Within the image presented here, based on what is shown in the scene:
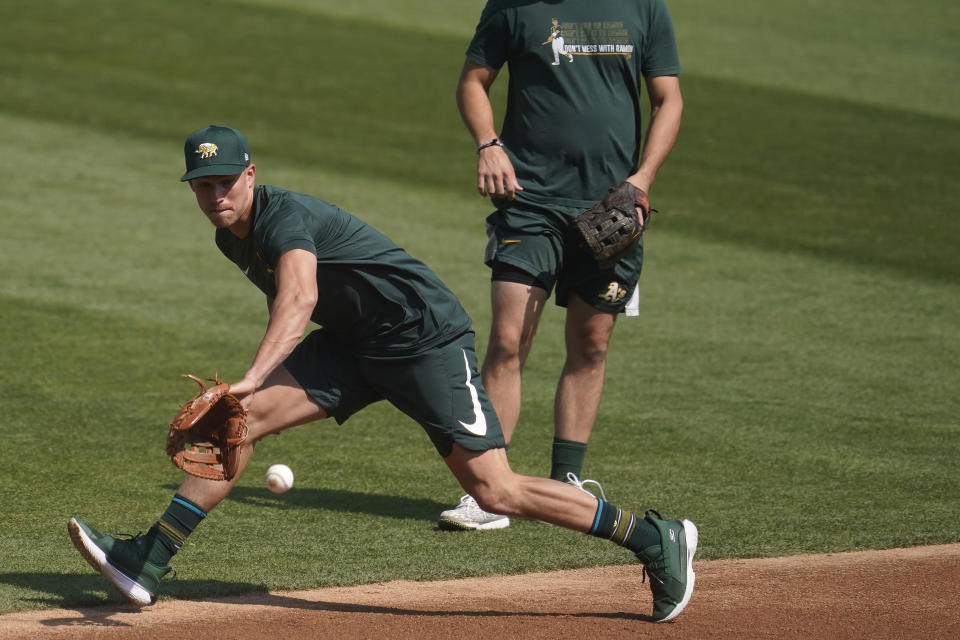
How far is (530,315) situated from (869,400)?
10.0ft

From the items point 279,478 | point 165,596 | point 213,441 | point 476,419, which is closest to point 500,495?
point 476,419

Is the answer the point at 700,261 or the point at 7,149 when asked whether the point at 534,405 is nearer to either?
the point at 700,261

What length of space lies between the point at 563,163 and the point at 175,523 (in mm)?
2501

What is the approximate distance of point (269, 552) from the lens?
5.98m

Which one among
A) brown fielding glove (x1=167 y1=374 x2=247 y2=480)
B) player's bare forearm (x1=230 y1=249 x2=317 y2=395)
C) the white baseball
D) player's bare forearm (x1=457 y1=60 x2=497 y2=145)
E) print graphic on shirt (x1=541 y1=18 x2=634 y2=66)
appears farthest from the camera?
player's bare forearm (x1=457 y1=60 x2=497 y2=145)

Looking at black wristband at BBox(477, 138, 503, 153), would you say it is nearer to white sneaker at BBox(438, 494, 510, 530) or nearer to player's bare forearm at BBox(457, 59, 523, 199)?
player's bare forearm at BBox(457, 59, 523, 199)

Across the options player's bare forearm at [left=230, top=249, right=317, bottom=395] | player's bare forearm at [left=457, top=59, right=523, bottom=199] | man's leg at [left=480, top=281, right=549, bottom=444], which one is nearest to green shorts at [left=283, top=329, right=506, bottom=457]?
player's bare forearm at [left=230, top=249, right=317, bottom=395]

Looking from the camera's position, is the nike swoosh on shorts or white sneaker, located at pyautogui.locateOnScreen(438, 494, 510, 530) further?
white sneaker, located at pyautogui.locateOnScreen(438, 494, 510, 530)

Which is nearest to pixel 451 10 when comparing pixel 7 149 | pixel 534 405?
pixel 7 149

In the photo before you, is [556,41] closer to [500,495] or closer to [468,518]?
[468,518]

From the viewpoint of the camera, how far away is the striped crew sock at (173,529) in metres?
5.20

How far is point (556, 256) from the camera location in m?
6.47

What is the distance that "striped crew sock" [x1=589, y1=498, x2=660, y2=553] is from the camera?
518 cm

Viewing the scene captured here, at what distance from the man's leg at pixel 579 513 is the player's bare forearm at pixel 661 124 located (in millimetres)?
1990
